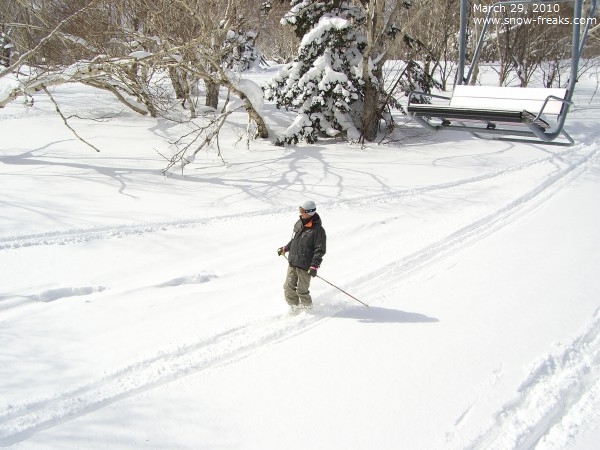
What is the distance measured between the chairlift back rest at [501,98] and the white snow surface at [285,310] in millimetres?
1966

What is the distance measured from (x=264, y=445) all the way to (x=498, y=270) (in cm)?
445

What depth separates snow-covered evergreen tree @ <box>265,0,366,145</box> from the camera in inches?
520

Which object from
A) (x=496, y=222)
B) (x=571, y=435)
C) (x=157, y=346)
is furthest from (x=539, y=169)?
(x=157, y=346)

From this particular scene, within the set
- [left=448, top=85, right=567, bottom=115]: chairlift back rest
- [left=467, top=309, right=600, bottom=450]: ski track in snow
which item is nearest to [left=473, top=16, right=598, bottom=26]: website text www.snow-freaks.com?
[left=448, top=85, right=567, bottom=115]: chairlift back rest

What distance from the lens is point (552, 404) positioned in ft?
13.4

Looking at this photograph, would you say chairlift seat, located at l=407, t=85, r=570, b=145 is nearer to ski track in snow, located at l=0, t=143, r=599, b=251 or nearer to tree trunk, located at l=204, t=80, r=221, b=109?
ski track in snow, located at l=0, t=143, r=599, b=251

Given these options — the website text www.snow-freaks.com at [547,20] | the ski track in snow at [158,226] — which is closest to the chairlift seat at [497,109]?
the website text www.snow-freaks.com at [547,20]

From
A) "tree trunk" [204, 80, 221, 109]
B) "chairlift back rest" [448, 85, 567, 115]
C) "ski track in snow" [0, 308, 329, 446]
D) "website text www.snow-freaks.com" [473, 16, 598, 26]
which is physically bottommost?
"ski track in snow" [0, 308, 329, 446]

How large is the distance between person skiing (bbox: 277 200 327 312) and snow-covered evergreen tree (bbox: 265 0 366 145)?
8250mm

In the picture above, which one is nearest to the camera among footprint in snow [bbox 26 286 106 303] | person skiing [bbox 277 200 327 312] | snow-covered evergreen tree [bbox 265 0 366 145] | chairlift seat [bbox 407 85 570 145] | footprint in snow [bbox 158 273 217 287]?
person skiing [bbox 277 200 327 312]

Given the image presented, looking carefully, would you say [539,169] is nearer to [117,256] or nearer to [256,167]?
[256,167]

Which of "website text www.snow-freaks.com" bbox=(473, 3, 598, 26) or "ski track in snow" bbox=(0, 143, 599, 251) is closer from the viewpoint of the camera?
"ski track in snow" bbox=(0, 143, 599, 251)

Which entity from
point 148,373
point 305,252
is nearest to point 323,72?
point 305,252

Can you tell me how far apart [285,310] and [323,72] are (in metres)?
9.40
